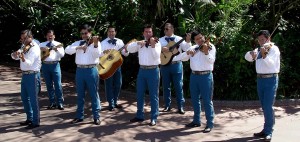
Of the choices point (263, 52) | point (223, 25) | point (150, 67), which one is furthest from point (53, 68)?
point (263, 52)

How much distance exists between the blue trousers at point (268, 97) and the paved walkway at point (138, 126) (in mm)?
249

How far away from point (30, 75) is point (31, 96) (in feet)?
1.22

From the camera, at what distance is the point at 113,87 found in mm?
9297

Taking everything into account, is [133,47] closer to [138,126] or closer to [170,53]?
[170,53]

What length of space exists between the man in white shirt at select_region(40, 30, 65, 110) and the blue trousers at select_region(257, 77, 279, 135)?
166 inches

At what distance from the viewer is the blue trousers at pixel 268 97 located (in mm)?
6957

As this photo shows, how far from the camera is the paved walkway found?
7.09m

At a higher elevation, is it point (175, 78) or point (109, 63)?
point (109, 63)

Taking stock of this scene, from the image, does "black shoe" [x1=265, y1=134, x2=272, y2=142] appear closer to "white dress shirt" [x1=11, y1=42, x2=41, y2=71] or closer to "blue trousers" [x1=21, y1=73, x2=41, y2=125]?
"blue trousers" [x1=21, y1=73, x2=41, y2=125]

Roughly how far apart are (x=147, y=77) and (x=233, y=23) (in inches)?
141

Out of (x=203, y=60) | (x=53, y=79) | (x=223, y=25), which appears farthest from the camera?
(x=223, y=25)

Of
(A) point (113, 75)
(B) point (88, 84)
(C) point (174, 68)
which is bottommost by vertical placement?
(B) point (88, 84)

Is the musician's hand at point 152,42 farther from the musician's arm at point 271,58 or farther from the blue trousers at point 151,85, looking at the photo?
the musician's arm at point 271,58

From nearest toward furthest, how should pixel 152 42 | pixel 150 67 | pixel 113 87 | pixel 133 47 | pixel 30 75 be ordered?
pixel 30 75 < pixel 152 42 < pixel 150 67 < pixel 133 47 < pixel 113 87
